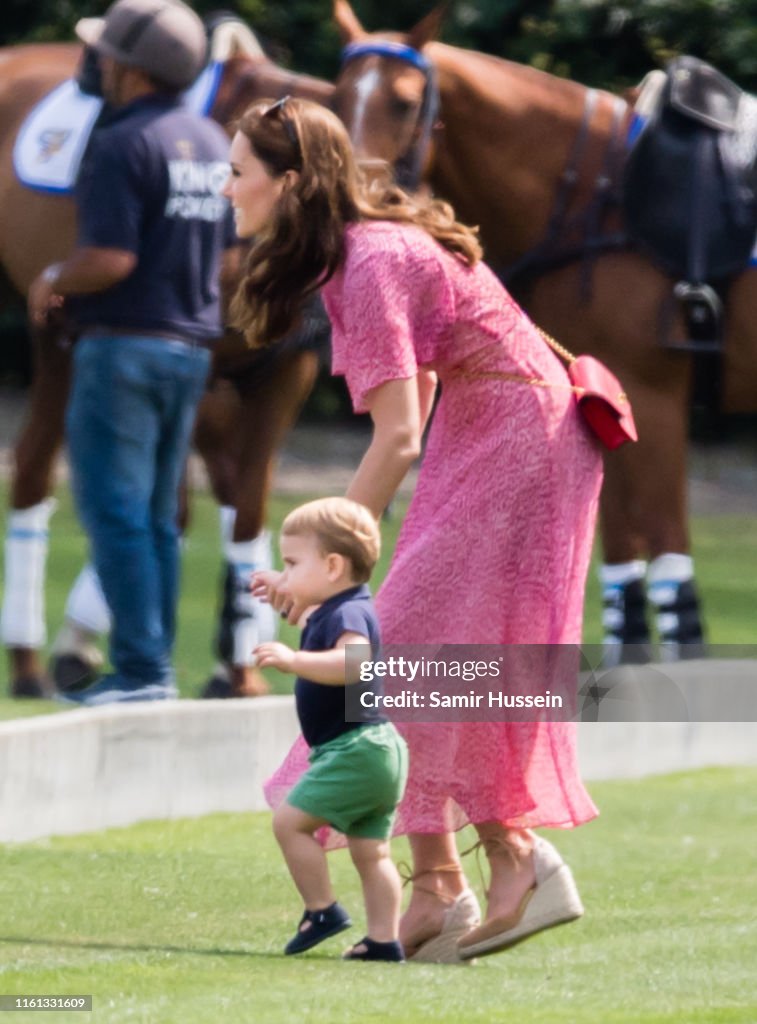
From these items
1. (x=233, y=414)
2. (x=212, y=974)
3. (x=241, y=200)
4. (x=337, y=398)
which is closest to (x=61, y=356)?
(x=233, y=414)

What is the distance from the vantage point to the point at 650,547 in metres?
9.38

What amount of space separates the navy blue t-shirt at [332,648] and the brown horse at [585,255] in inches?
167

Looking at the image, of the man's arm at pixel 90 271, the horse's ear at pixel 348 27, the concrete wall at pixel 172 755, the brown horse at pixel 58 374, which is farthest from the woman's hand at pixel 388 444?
the horse's ear at pixel 348 27

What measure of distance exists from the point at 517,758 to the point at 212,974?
36.6 inches

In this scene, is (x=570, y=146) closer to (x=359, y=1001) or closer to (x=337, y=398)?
(x=359, y=1001)

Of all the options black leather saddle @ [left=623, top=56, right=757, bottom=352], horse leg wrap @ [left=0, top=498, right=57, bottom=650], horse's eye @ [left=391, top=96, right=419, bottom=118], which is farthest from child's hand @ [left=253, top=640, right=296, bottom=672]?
black leather saddle @ [left=623, top=56, right=757, bottom=352]

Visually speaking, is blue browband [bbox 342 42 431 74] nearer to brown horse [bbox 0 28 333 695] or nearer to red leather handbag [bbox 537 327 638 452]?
brown horse [bbox 0 28 333 695]

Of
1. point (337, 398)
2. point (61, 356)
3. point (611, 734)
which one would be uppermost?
point (61, 356)

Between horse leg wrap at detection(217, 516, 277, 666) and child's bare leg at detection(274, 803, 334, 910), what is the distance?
3812 millimetres

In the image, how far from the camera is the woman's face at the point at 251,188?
5297 millimetres

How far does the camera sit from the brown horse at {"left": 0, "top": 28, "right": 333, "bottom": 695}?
887 cm

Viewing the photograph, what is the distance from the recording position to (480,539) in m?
5.38

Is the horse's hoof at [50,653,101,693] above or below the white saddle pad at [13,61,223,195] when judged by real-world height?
below

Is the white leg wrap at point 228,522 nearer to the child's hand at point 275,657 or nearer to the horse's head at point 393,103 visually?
the horse's head at point 393,103
